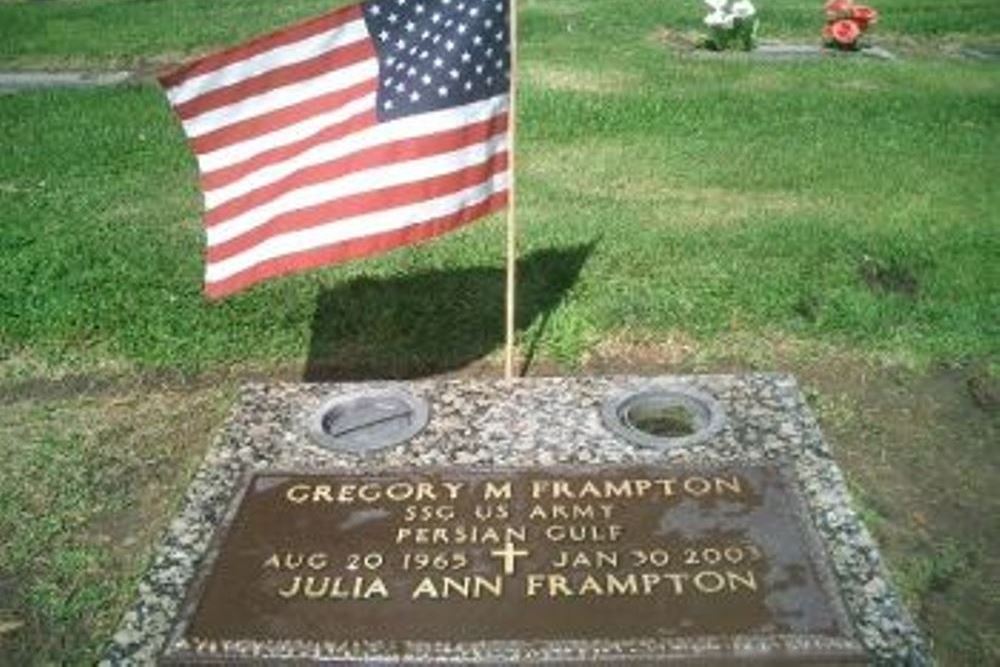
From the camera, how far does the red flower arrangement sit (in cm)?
1267

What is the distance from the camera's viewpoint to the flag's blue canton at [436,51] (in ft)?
12.4

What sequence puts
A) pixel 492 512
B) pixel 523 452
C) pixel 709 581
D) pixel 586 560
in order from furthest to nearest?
pixel 523 452
pixel 492 512
pixel 586 560
pixel 709 581

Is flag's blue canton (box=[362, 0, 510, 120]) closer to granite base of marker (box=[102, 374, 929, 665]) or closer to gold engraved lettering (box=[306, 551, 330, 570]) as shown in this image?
granite base of marker (box=[102, 374, 929, 665])

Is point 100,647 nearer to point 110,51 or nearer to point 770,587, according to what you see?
point 770,587

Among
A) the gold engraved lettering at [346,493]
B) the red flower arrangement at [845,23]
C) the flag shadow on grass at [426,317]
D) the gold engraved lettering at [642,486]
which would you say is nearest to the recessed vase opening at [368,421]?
the gold engraved lettering at [346,493]

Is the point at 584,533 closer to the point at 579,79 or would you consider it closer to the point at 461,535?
the point at 461,535

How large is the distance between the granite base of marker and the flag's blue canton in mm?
1020

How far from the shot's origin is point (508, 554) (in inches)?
121

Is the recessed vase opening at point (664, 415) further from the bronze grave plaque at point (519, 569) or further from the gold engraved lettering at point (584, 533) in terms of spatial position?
the gold engraved lettering at point (584, 533)

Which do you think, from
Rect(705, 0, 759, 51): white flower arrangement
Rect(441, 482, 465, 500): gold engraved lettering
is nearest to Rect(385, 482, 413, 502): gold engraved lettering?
Rect(441, 482, 465, 500): gold engraved lettering

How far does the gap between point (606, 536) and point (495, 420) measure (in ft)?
2.63

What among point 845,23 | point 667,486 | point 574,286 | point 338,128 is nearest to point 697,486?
point 667,486

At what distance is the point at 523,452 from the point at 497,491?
26cm

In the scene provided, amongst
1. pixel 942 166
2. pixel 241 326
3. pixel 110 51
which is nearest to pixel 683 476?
pixel 241 326
